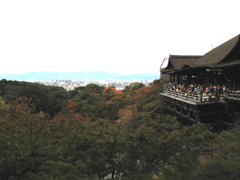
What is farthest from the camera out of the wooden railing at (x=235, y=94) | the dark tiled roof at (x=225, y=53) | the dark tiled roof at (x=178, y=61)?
the dark tiled roof at (x=178, y=61)

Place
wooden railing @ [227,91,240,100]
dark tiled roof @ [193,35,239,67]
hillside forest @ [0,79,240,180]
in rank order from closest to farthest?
hillside forest @ [0,79,240,180] → wooden railing @ [227,91,240,100] → dark tiled roof @ [193,35,239,67]

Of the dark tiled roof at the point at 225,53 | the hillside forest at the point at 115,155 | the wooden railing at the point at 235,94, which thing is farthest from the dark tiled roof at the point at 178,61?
the hillside forest at the point at 115,155

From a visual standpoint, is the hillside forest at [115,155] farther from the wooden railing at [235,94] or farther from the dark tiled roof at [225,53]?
the dark tiled roof at [225,53]

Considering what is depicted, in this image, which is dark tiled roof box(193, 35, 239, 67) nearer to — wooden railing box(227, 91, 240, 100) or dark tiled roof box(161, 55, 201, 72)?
wooden railing box(227, 91, 240, 100)

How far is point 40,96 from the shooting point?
46.0 meters

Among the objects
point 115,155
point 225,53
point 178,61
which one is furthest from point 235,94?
point 178,61

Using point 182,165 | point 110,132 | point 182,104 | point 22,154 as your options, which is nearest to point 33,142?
point 22,154

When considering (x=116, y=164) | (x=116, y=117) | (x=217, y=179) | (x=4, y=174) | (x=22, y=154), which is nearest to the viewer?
(x=217, y=179)

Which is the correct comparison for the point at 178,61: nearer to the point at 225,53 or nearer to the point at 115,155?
the point at 225,53

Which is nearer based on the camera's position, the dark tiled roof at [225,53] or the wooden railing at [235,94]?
the wooden railing at [235,94]

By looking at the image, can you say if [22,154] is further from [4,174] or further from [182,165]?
[182,165]

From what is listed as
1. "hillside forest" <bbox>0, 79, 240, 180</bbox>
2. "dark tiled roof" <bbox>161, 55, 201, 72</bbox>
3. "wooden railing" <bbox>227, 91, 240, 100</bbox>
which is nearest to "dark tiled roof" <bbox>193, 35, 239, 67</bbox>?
"wooden railing" <bbox>227, 91, 240, 100</bbox>

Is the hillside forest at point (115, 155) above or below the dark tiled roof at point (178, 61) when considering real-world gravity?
below

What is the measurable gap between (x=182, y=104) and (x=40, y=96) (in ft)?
132
